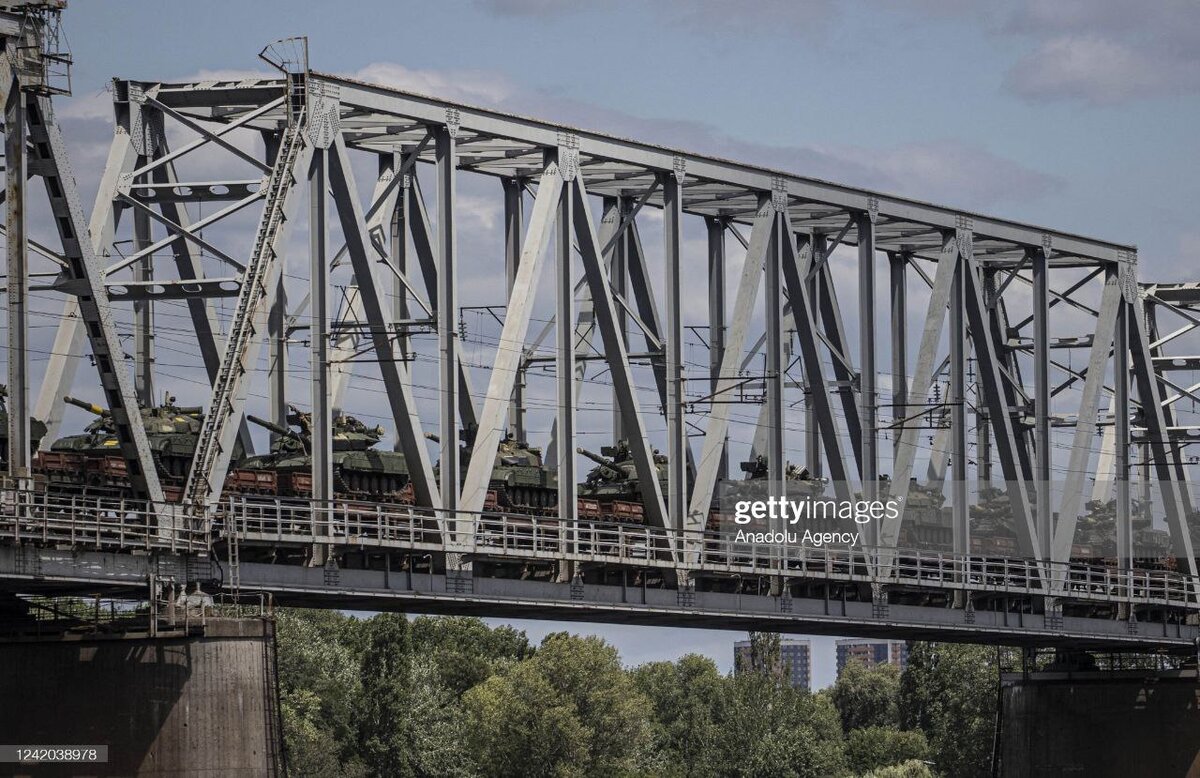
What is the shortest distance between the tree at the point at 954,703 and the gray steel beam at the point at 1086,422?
176 feet

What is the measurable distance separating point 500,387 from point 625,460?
46.8 feet

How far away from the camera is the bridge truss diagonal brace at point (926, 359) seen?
87188 mm

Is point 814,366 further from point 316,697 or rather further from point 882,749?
point 882,749

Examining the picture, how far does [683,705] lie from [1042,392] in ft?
301

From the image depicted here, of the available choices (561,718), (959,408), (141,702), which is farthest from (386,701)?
(141,702)

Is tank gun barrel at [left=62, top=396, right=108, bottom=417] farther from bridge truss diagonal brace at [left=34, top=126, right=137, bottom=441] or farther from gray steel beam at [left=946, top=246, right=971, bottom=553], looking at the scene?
gray steel beam at [left=946, top=246, right=971, bottom=553]

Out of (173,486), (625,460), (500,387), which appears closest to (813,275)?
(625,460)

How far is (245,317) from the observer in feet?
197

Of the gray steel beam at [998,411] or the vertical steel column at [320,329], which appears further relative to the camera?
the gray steel beam at [998,411]

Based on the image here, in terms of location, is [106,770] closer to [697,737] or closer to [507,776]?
[507,776]

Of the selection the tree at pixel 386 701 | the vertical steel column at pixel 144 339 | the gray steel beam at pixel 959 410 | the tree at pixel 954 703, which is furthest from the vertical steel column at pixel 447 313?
the tree at pixel 954 703

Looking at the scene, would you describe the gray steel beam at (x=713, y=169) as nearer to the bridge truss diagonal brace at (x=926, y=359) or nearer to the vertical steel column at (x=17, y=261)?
the bridge truss diagonal brace at (x=926, y=359)

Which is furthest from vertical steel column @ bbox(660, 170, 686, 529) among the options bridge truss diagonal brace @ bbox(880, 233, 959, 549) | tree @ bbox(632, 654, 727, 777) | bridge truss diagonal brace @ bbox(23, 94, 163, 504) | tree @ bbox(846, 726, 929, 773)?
tree @ bbox(846, 726, 929, 773)

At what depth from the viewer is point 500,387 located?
223ft
